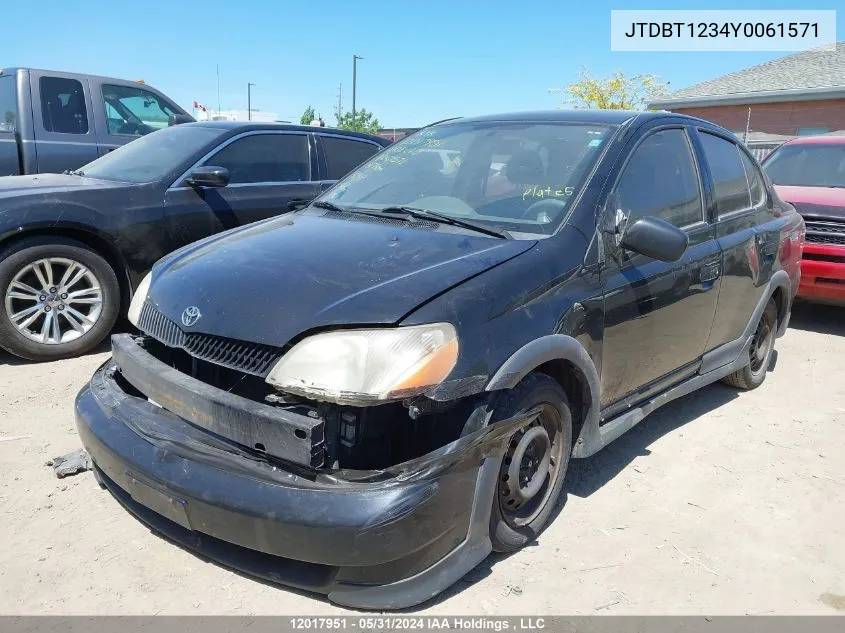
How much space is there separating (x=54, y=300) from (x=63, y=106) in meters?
3.30

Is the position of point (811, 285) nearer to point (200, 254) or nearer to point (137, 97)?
point (200, 254)

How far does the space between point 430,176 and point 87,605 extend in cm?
241

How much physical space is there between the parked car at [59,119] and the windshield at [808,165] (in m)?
6.79

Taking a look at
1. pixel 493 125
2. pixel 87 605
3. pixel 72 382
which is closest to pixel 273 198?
pixel 72 382

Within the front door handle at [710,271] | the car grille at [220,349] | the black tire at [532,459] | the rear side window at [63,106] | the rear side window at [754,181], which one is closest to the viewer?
the car grille at [220,349]

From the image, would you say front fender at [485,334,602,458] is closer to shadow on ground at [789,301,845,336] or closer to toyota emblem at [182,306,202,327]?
toyota emblem at [182,306,202,327]

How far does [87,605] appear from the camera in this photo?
2361 mm

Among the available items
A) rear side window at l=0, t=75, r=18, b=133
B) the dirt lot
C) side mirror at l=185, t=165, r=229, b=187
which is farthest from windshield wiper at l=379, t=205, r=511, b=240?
rear side window at l=0, t=75, r=18, b=133

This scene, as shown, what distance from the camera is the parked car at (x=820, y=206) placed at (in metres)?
6.54

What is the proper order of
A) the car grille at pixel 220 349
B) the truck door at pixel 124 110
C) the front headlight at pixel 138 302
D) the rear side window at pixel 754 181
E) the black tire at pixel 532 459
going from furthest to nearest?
1. the truck door at pixel 124 110
2. the rear side window at pixel 754 181
3. the front headlight at pixel 138 302
4. the black tire at pixel 532 459
5. the car grille at pixel 220 349

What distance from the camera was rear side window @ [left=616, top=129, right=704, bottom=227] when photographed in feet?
10.6

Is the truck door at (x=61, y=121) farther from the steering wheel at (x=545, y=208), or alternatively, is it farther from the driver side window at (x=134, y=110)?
the steering wheel at (x=545, y=208)

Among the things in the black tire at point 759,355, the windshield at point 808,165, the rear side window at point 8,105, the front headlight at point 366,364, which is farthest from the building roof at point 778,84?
the front headlight at point 366,364

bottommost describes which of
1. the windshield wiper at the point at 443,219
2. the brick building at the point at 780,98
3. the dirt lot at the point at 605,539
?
the dirt lot at the point at 605,539
